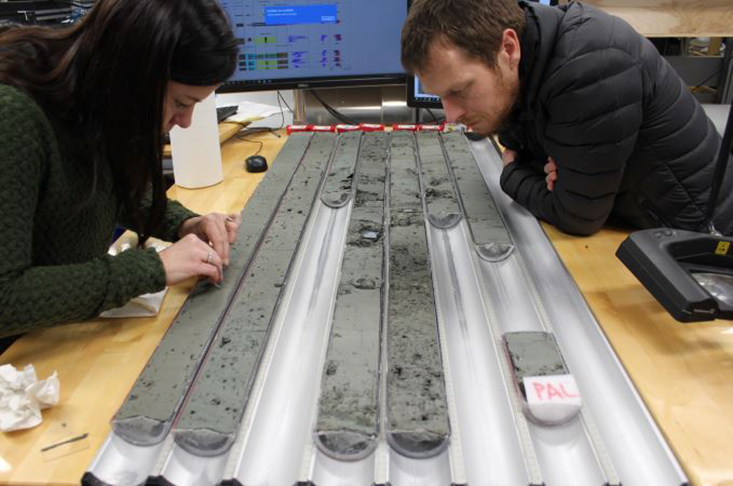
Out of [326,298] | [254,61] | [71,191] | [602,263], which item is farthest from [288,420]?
[254,61]

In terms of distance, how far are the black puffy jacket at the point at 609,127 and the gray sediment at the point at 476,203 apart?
0.12 meters

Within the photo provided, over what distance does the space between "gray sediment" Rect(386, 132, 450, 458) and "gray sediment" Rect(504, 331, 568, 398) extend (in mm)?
108

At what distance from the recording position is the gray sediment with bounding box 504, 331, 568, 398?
2.60 feet

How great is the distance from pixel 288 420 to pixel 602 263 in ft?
2.40

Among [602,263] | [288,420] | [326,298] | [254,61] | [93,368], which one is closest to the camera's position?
[288,420]

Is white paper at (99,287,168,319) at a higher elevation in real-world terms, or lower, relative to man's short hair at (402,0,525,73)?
lower

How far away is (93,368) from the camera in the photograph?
85cm

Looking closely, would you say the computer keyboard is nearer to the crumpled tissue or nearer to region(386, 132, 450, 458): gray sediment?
region(386, 132, 450, 458): gray sediment

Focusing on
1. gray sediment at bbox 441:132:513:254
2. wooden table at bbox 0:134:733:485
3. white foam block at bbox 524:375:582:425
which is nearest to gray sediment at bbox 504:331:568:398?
white foam block at bbox 524:375:582:425

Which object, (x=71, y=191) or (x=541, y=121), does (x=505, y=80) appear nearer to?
(x=541, y=121)

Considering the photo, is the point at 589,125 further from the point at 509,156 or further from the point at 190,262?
the point at 190,262

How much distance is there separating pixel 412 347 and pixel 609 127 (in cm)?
62

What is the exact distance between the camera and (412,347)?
849 millimetres

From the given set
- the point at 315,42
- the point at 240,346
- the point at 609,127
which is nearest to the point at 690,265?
the point at 609,127
